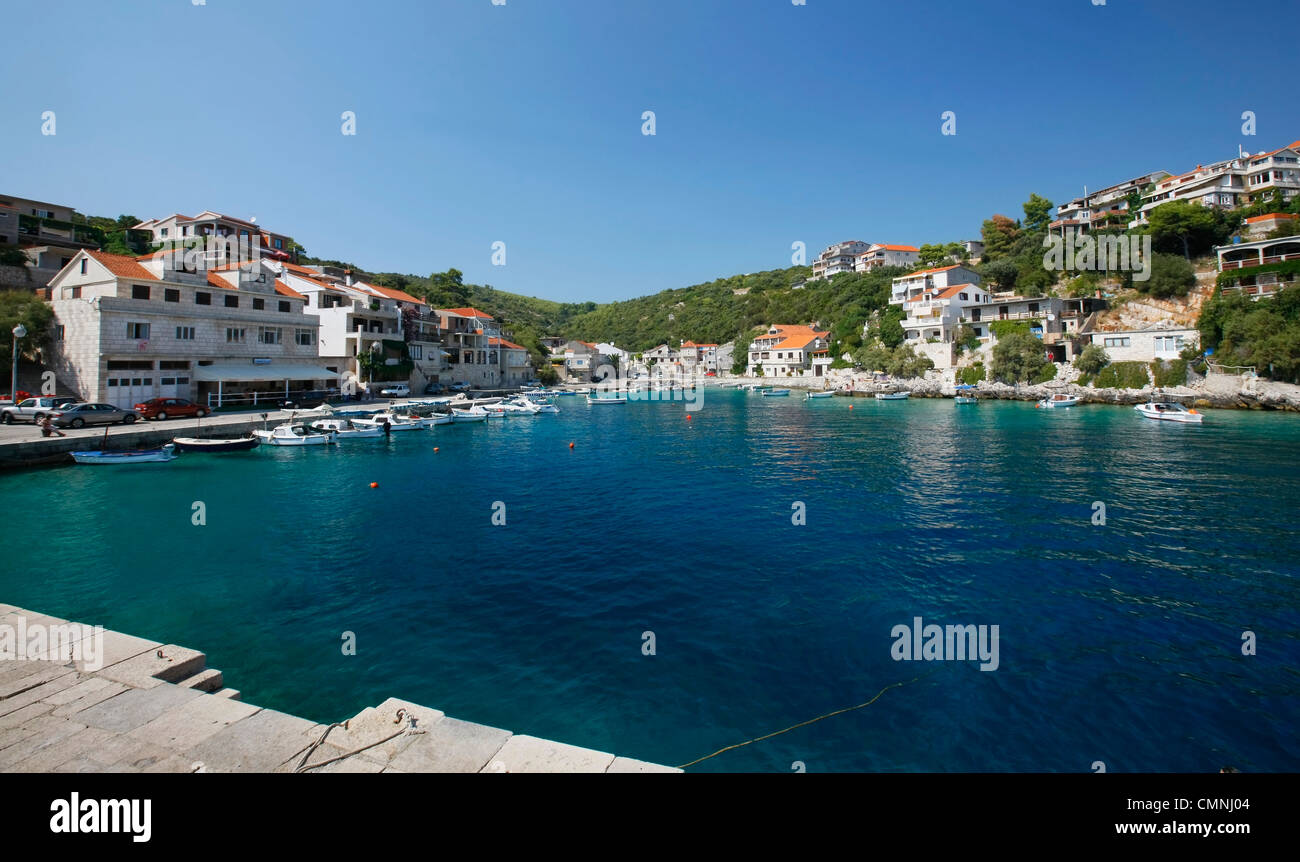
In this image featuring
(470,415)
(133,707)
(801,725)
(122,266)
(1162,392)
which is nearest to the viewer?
(133,707)

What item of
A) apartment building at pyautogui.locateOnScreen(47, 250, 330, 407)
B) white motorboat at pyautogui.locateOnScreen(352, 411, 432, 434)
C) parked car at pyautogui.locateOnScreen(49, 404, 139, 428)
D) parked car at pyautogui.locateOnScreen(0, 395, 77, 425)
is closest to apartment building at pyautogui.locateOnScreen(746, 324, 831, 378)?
white motorboat at pyautogui.locateOnScreen(352, 411, 432, 434)

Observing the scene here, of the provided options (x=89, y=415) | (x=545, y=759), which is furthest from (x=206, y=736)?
(x=89, y=415)

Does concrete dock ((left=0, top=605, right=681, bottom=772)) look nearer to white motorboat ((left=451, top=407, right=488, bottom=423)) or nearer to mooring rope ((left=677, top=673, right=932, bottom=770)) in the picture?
mooring rope ((left=677, top=673, right=932, bottom=770))

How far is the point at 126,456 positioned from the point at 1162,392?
70917mm

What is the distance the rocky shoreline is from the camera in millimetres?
41781

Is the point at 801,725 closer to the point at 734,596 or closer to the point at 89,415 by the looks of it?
the point at 734,596

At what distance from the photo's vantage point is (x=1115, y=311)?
183ft

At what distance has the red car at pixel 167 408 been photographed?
31.9m

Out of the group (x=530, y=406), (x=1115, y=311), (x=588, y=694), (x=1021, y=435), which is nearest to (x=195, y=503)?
(x=588, y=694)

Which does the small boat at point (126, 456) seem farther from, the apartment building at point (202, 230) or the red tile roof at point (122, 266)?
the apartment building at point (202, 230)

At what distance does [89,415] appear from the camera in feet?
93.5

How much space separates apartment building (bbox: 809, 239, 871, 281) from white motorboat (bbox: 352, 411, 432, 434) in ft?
352

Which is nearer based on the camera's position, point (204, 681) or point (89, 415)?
point (204, 681)
